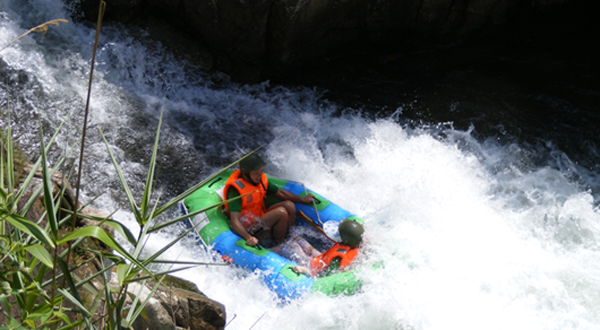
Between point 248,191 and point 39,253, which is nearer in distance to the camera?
point 39,253

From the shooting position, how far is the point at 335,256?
413cm

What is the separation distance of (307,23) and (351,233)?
3904 millimetres

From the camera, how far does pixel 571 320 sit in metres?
3.76

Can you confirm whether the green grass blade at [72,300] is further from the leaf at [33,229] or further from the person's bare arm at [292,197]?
the person's bare arm at [292,197]

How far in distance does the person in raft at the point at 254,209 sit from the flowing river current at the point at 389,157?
510mm

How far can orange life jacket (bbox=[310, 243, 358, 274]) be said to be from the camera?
4070 millimetres

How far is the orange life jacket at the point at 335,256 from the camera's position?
4070 mm

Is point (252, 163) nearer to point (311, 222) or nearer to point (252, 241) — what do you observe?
point (252, 241)

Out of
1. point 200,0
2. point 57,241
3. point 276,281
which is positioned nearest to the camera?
point 57,241

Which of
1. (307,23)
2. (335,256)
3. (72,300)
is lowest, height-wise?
(335,256)

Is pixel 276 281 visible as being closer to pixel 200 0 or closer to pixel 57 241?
pixel 57 241

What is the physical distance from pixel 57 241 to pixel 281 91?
6.18m

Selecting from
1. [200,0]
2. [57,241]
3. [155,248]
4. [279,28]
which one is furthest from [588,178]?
[57,241]

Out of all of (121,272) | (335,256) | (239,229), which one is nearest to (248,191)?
(239,229)
